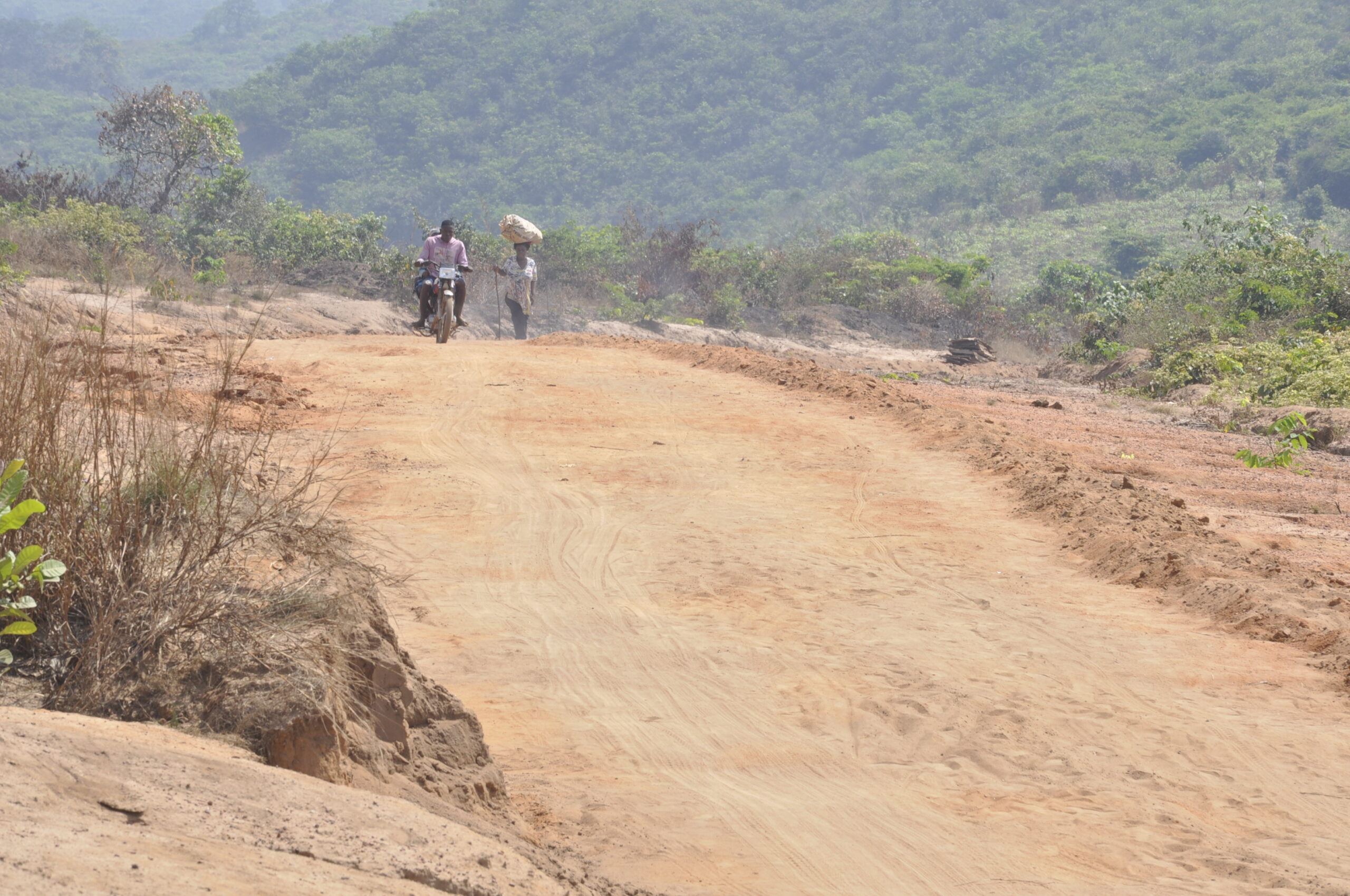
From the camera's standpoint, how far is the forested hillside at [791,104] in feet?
189

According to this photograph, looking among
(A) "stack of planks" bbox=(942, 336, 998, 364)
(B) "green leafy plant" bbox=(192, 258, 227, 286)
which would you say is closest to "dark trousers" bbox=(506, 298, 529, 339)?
(B) "green leafy plant" bbox=(192, 258, 227, 286)

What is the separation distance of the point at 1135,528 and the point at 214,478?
19.5 feet

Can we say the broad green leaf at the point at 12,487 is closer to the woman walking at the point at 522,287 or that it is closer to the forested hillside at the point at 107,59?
the woman walking at the point at 522,287

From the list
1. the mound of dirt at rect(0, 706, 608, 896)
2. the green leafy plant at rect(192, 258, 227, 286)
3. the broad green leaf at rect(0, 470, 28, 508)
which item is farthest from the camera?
the green leafy plant at rect(192, 258, 227, 286)

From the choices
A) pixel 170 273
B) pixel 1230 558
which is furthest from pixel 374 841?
pixel 170 273

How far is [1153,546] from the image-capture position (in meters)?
7.55

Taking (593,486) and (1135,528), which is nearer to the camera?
(1135,528)

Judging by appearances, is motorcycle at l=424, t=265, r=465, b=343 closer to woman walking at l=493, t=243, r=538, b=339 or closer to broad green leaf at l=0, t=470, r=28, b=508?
woman walking at l=493, t=243, r=538, b=339

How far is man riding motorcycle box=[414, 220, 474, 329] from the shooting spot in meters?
15.5

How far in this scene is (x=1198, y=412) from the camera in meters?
15.1

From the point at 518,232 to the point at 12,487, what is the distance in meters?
15.3

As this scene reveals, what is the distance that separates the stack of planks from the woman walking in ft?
28.2

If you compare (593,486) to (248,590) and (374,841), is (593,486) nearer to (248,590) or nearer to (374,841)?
(248,590)

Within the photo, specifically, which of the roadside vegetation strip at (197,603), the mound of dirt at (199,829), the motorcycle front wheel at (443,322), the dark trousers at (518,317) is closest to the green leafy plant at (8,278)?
the motorcycle front wheel at (443,322)
